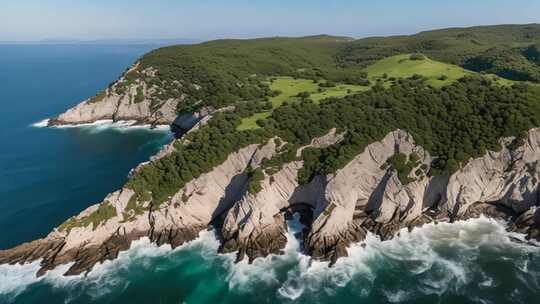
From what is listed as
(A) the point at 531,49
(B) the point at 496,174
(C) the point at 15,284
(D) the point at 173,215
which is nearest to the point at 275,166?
(D) the point at 173,215

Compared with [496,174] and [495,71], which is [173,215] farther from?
[495,71]

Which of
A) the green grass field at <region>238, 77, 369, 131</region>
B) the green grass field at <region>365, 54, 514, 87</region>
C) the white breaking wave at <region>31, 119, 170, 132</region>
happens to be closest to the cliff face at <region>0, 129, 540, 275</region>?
the green grass field at <region>238, 77, 369, 131</region>

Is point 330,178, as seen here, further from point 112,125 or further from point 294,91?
point 112,125

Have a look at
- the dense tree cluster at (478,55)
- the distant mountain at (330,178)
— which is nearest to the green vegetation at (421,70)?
the distant mountain at (330,178)

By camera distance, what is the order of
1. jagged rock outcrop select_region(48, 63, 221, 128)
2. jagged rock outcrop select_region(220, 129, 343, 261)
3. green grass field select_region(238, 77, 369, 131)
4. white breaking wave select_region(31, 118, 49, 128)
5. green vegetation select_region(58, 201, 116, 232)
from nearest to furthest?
green vegetation select_region(58, 201, 116, 232)
jagged rock outcrop select_region(220, 129, 343, 261)
green grass field select_region(238, 77, 369, 131)
white breaking wave select_region(31, 118, 49, 128)
jagged rock outcrop select_region(48, 63, 221, 128)

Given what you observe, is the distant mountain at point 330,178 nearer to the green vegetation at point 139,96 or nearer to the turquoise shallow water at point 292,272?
the turquoise shallow water at point 292,272

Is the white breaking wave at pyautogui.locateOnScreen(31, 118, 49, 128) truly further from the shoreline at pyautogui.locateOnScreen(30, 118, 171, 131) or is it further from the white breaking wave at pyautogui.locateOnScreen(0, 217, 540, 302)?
the white breaking wave at pyautogui.locateOnScreen(0, 217, 540, 302)

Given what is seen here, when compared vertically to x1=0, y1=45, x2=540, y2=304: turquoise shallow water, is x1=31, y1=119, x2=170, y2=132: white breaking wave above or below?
above
